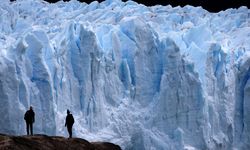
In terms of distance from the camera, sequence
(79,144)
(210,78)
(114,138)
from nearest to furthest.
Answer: (79,144), (114,138), (210,78)

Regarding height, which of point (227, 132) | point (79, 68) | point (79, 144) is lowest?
point (227, 132)

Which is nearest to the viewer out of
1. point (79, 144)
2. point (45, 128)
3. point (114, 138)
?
point (79, 144)

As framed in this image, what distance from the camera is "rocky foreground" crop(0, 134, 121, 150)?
10.2 metres

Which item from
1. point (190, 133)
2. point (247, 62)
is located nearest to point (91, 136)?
point (190, 133)

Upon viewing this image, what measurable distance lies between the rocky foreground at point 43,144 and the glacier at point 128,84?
2595 mm

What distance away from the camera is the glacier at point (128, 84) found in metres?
14.9

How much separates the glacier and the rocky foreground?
260 cm

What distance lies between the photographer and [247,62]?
59.5 ft

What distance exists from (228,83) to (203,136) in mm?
2293

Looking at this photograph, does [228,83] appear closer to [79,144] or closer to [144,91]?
[144,91]

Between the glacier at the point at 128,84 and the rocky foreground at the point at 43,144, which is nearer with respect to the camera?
the rocky foreground at the point at 43,144

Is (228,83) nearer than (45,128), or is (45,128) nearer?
(45,128)

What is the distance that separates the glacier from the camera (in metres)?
14.9

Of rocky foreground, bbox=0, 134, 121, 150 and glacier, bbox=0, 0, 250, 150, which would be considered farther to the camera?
glacier, bbox=0, 0, 250, 150
